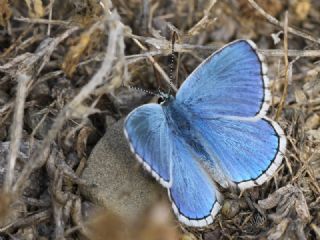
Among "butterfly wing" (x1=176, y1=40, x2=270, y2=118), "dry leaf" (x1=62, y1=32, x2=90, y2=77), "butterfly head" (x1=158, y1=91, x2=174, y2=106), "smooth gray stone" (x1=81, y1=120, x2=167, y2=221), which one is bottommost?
"smooth gray stone" (x1=81, y1=120, x2=167, y2=221)

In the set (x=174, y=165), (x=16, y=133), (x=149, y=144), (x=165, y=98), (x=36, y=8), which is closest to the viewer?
(x=16, y=133)

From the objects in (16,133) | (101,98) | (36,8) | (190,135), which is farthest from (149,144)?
(36,8)

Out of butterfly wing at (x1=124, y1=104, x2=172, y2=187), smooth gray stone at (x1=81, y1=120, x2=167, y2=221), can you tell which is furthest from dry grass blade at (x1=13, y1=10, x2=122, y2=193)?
smooth gray stone at (x1=81, y1=120, x2=167, y2=221)

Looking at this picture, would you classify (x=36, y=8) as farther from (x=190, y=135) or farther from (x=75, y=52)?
(x=190, y=135)

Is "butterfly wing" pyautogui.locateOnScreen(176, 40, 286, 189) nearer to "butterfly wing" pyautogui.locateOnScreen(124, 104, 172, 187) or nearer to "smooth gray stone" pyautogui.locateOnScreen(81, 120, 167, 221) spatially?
"butterfly wing" pyautogui.locateOnScreen(124, 104, 172, 187)

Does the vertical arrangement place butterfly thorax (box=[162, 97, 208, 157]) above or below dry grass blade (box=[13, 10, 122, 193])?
below
